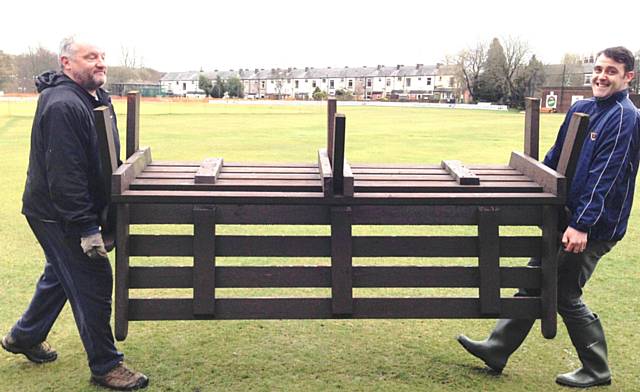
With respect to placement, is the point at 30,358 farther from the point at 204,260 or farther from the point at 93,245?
the point at 204,260

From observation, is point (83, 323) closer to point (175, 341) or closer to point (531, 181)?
point (175, 341)

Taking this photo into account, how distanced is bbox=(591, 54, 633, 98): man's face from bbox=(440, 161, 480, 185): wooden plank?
961 millimetres

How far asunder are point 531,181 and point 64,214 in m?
2.90

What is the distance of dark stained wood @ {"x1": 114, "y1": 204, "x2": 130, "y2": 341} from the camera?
3.93 meters

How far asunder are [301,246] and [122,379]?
1.43 meters

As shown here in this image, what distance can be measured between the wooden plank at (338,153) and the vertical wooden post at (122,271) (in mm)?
1246

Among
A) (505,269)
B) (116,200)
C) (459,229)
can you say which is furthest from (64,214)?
(459,229)

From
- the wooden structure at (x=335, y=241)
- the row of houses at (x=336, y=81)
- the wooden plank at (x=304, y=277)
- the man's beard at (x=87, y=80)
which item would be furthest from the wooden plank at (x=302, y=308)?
the row of houses at (x=336, y=81)

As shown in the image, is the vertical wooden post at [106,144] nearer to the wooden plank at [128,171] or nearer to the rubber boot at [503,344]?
the wooden plank at [128,171]

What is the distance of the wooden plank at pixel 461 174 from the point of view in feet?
13.6

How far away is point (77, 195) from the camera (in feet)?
12.5

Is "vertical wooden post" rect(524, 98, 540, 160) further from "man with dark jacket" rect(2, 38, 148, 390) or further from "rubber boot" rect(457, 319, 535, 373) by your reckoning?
"man with dark jacket" rect(2, 38, 148, 390)

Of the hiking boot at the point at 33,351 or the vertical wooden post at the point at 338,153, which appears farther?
the hiking boot at the point at 33,351

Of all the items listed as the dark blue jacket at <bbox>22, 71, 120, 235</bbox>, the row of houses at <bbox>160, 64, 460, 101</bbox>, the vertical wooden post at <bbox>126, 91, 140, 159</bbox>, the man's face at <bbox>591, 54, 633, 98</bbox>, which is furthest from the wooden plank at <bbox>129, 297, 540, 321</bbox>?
the row of houses at <bbox>160, 64, 460, 101</bbox>
